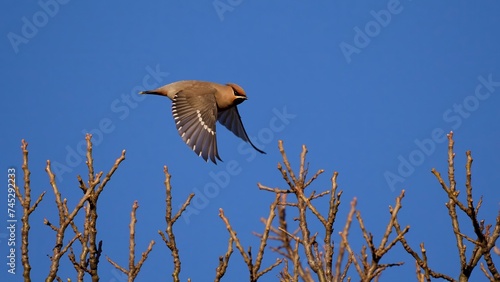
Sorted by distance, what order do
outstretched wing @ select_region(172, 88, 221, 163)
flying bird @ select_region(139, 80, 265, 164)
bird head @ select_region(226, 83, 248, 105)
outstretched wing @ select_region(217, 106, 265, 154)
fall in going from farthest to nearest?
outstretched wing @ select_region(217, 106, 265, 154)
bird head @ select_region(226, 83, 248, 105)
flying bird @ select_region(139, 80, 265, 164)
outstretched wing @ select_region(172, 88, 221, 163)

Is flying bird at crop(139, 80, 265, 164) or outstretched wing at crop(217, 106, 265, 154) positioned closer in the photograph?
flying bird at crop(139, 80, 265, 164)

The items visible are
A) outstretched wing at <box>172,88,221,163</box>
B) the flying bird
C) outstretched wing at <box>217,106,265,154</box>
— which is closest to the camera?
outstretched wing at <box>172,88,221,163</box>

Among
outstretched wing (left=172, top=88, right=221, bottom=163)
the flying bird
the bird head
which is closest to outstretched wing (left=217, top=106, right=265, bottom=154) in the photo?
the flying bird

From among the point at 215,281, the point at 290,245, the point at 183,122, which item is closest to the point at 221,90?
the point at 183,122

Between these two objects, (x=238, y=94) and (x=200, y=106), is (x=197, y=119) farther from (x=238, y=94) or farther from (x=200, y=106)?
(x=238, y=94)

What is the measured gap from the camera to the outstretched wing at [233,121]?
32.7 ft

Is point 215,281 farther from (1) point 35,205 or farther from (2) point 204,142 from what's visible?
(2) point 204,142

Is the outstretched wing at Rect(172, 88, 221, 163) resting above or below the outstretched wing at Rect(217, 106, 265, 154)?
below

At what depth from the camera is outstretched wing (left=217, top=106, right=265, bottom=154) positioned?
9977mm

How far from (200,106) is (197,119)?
0.25 m

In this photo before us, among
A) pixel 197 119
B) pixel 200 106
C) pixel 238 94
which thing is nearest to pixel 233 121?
pixel 238 94

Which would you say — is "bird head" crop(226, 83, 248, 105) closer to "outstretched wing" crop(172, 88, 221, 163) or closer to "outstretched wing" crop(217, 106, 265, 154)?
"outstretched wing" crop(172, 88, 221, 163)

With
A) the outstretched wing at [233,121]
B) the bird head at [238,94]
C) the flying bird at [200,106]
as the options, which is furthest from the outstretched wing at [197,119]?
the outstretched wing at [233,121]

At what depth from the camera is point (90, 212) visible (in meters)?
4.48
